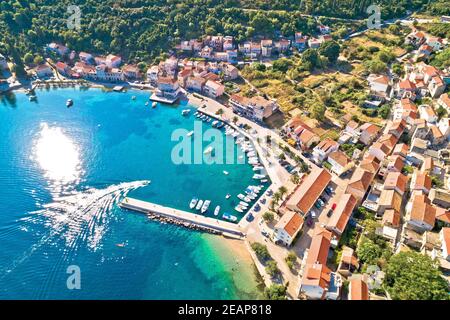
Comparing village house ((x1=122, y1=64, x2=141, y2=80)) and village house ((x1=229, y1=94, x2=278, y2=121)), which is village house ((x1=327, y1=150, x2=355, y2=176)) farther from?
village house ((x1=122, y1=64, x2=141, y2=80))

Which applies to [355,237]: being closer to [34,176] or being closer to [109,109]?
[34,176]

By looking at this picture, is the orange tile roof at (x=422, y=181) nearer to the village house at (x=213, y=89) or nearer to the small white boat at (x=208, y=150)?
the small white boat at (x=208, y=150)

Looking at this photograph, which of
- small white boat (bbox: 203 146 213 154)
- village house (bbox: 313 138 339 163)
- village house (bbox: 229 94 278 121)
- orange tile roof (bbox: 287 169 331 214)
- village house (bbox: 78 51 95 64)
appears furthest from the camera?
village house (bbox: 78 51 95 64)

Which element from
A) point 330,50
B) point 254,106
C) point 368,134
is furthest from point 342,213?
point 330,50

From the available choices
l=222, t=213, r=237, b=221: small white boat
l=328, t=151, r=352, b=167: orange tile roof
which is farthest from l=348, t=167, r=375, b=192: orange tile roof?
l=222, t=213, r=237, b=221: small white boat

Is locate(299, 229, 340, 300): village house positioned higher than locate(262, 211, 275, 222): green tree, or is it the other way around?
locate(262, 211, 275, 222): green tree

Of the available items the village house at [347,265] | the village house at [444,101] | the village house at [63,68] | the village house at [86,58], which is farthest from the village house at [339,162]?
the village house at [63,68]
